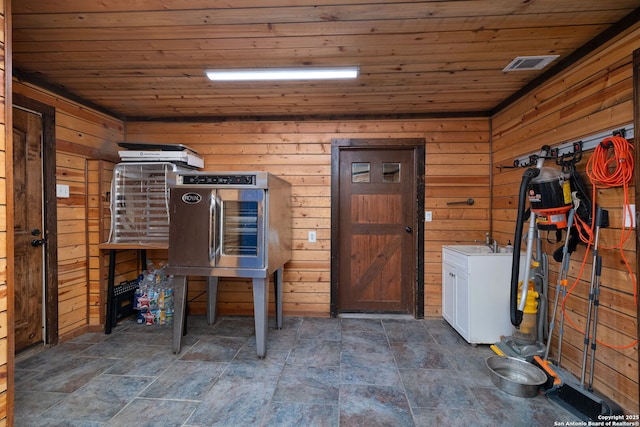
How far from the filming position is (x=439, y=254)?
319 centimetres

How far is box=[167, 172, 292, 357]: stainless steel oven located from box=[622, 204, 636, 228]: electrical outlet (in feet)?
7.63

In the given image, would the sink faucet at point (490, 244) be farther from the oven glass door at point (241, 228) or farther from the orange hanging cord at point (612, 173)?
the oven glass door at point (241, 228)

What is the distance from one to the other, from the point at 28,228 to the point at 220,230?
161 centimetres

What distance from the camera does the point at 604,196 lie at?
72.7 inches

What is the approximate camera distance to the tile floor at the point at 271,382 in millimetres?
1704

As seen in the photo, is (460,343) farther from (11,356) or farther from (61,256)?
(61,256)

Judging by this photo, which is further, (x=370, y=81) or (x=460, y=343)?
(x=460, y=343)

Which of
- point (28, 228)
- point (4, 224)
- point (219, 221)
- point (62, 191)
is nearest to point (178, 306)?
point (219, 221)

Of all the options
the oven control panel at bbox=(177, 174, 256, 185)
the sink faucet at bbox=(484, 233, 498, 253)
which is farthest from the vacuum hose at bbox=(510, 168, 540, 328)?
the oven control panel at bbox=(177, 174, 256, 185)

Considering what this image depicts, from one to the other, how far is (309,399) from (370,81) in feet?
8.14

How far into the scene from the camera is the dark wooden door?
329 cm

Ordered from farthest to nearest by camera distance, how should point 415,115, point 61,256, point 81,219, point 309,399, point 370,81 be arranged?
point 415,115 < point 81,219 < point 61,256 < point 370,81 < point 309,399

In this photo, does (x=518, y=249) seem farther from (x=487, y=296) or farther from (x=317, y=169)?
(x=317, y=169)

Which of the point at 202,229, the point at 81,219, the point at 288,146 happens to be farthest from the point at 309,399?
the point at 81,219
